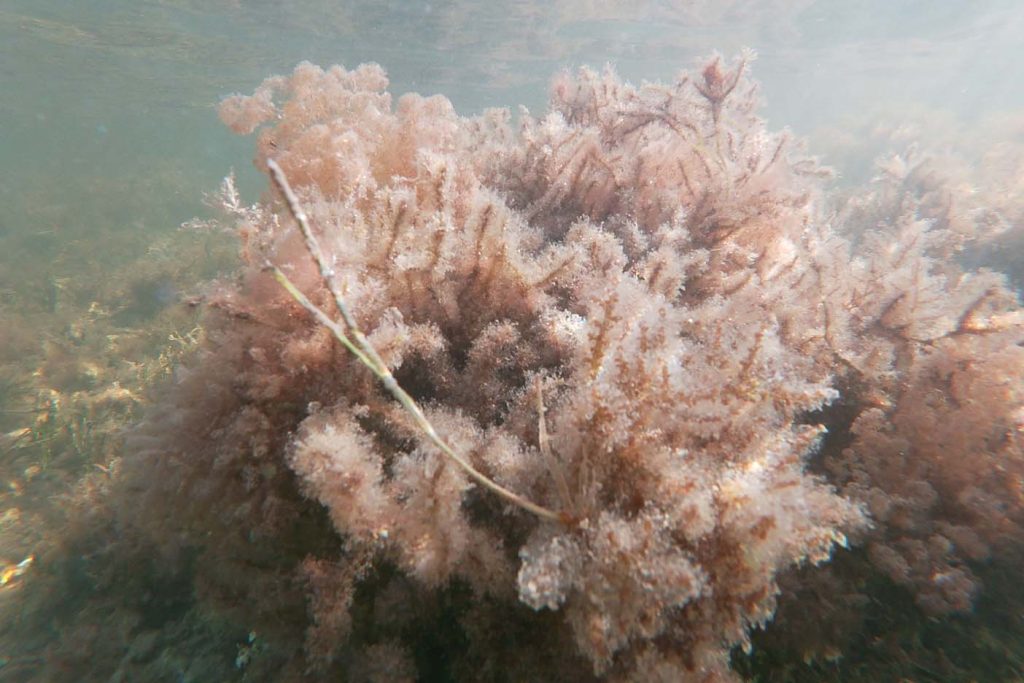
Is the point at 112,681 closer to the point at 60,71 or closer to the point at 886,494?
the point at 886,494

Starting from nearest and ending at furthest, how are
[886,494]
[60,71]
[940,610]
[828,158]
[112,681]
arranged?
1. [940,610]
2. [886,494]
3. [112,681]
4. [828,158]
5. [60,71]

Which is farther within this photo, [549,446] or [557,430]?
[557,430]

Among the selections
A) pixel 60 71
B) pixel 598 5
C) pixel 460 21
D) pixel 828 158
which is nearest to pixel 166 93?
pixel 60 71

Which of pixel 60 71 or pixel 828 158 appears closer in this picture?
pixel 828 158

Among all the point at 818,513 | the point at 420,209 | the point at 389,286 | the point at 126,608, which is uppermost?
the point at 420,209
